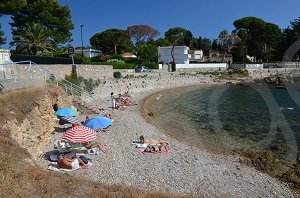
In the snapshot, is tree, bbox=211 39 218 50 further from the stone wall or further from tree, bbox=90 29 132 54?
the stone wall

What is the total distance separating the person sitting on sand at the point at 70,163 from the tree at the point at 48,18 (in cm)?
4802

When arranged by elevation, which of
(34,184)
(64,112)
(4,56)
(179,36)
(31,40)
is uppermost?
(179,36)

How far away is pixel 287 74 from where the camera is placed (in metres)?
83.5

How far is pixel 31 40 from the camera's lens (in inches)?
2133

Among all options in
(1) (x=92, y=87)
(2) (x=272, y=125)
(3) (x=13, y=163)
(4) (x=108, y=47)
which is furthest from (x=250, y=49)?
(3) (x=13, y=163)

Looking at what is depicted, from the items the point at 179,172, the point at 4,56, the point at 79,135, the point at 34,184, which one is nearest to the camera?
the point at 34,184

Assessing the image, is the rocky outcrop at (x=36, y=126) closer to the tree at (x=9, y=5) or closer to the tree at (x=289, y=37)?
the tree at (x=9, y=5)

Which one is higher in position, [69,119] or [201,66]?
[201,66]

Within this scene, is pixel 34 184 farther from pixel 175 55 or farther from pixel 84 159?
pixel 175 55

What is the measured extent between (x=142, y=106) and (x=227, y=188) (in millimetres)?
23825

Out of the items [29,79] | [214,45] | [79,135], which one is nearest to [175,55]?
[214,45]

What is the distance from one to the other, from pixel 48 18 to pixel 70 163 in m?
50.5

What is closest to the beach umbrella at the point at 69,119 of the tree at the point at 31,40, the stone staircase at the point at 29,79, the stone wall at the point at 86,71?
the stone staircase at the point at 29,79

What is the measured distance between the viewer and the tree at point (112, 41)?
325ft
